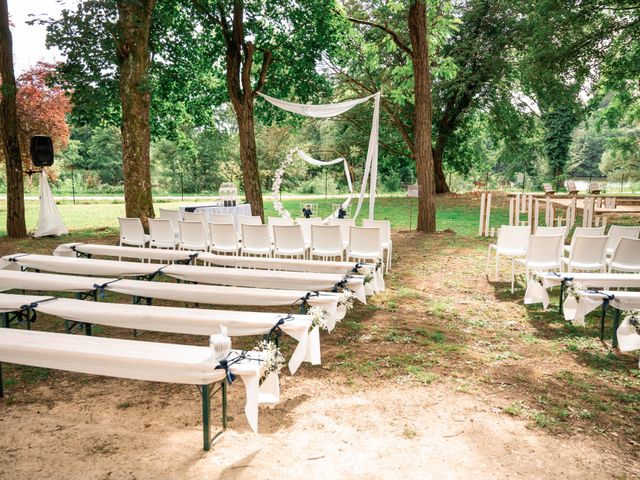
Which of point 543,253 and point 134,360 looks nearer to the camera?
point 134,360

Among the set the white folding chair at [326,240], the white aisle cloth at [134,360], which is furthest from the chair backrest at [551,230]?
the white aisle cloth at [134,360]

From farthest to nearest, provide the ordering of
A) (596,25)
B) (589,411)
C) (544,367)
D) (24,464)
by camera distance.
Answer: (596,25) → (544,367) → (589,411) → (24,464)

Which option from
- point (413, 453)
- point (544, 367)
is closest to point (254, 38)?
point (544, 367)

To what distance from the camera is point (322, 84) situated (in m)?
14.4

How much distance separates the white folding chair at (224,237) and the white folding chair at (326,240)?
4.00 feet

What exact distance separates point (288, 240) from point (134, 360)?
178 inches

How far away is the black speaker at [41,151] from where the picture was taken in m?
11.6

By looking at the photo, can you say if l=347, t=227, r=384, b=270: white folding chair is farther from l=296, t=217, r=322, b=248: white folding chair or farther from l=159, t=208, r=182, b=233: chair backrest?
l=159, t=208, r=182, b=233: chair backrest

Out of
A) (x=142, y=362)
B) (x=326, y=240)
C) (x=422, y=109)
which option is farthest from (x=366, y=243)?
(x=422, y=109)

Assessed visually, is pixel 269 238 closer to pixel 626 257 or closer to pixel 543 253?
pixel 543 253

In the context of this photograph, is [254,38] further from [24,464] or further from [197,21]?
[24,464]

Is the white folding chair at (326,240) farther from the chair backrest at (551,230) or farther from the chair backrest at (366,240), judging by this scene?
the chair backrest at (551,230)

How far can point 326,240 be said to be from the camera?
7.15 m

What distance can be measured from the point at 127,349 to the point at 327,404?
1.42m
